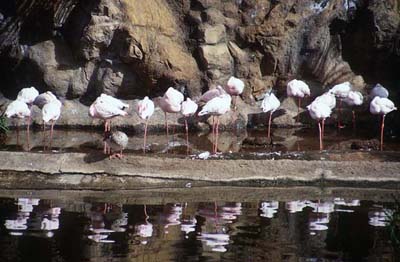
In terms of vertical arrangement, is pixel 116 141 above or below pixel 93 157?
above

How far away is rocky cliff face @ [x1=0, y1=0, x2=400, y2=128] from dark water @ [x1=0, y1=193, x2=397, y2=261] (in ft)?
17.0

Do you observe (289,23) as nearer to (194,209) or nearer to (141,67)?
(141,67)

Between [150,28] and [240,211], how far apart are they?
5959mm

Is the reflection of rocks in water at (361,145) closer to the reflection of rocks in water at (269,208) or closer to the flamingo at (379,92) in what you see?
the flamingo at (379,92)

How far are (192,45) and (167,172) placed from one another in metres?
5.17

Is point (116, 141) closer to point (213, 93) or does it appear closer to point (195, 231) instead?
point (195, 231)

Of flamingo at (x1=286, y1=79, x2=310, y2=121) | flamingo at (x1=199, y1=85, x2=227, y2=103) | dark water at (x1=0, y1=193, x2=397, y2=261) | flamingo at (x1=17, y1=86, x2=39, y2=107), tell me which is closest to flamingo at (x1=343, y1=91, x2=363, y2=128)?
flamingo at (x1=286, y1=79, x2=310, y2=121)

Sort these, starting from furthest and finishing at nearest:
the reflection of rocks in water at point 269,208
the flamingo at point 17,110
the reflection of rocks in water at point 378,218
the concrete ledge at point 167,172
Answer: the flamingo at point 17,110
the concrete ledge at point 167,172
the reflection of rocks in water at point 269,208
the reflection of rocks in water at point 378,218

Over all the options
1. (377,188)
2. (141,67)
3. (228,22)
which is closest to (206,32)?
(228,22)

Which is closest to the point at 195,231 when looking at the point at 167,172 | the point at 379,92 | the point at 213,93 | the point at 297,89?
the point at 167,172

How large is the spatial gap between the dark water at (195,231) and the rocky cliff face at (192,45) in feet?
17.0

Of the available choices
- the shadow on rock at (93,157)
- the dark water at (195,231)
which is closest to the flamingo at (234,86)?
the shadow on rock at (93,157)

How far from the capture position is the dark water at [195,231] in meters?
5.63

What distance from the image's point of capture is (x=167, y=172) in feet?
27.5
